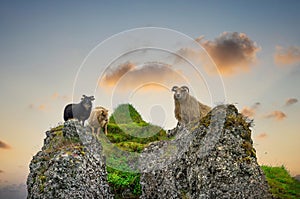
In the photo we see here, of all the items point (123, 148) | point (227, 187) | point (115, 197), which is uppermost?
point (123, 148)

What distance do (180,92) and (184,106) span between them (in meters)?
0.75

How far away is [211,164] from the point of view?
12.6 meters

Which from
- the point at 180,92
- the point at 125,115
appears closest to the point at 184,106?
the point at 180,92

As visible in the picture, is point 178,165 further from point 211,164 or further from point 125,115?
point 125,115

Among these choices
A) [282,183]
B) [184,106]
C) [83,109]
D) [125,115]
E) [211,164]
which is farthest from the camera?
[125,115]

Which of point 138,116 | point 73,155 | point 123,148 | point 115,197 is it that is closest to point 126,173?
point 115,197

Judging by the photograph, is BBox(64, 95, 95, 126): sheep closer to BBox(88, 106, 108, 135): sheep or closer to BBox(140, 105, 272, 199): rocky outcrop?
BBox(88, 106, 108, 135): sheep

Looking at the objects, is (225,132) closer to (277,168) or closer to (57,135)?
(277,168)

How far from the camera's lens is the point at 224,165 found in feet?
40.8

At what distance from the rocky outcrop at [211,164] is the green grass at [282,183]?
1.13 metres

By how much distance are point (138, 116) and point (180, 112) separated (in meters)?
9.54

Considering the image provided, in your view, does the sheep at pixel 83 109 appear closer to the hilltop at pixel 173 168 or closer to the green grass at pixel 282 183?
the hilltop at pixel 173 168

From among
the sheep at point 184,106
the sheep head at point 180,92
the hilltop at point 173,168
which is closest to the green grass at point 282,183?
the hilltop at point 173,168

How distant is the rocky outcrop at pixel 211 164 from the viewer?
12.2 metres
